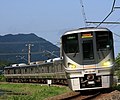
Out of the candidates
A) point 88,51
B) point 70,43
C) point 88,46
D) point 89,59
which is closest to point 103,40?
point 88,46

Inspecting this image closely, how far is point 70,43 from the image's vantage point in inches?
698

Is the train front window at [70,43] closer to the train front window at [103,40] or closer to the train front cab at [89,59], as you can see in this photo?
the train front cab at [89,59]

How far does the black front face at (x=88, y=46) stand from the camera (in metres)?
17.2

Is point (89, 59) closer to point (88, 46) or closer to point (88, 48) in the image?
point (88, 48)

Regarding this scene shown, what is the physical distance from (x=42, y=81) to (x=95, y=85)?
114 ft

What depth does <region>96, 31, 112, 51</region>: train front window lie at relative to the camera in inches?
687

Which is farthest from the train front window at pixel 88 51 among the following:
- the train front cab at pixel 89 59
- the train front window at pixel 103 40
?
the train front window at pixel 103 40

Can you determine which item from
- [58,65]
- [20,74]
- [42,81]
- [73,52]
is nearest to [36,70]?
[42,81]

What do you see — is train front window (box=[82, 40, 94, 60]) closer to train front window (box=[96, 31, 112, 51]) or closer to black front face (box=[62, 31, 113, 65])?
black front face (box=[62, 31, 113, 65])

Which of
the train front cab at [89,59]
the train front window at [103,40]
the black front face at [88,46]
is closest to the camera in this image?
the train front cab at [89,59]

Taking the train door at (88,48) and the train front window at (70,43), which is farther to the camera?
the train front window at (70,43)

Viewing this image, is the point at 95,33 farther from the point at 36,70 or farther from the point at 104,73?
the point at 36,70

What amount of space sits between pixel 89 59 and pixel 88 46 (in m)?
0.64

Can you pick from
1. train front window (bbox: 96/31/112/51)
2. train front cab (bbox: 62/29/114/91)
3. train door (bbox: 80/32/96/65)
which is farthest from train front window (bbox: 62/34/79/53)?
train front window (bbox: 96/31/112/51)
